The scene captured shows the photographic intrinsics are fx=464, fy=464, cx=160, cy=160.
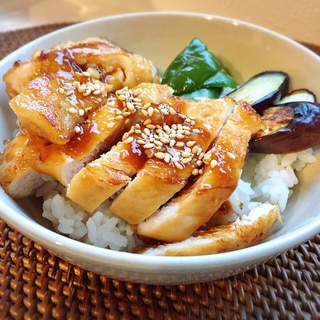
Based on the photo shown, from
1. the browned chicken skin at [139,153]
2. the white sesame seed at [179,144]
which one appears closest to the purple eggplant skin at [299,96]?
the browned chicken skin at [139,153]

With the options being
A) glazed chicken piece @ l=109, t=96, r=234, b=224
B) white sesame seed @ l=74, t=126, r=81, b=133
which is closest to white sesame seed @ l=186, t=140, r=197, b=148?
glazed chicken piece @ l=109, t=96, r=234, b=224

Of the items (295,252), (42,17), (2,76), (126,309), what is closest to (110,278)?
(126,309)

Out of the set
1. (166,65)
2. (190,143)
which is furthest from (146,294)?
(166,65)

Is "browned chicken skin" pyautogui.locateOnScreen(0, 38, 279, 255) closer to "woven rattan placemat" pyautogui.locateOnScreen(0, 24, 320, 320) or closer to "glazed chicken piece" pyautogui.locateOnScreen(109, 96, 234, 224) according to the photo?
"glazed chicken piece" pyautogui.locateOnScreen(109, 96, 234, 224)

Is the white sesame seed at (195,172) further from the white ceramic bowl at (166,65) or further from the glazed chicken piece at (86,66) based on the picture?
the glazed chicken piece at (86,66)

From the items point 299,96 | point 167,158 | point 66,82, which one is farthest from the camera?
point 299,96

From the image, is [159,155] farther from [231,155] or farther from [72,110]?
[72,110]
